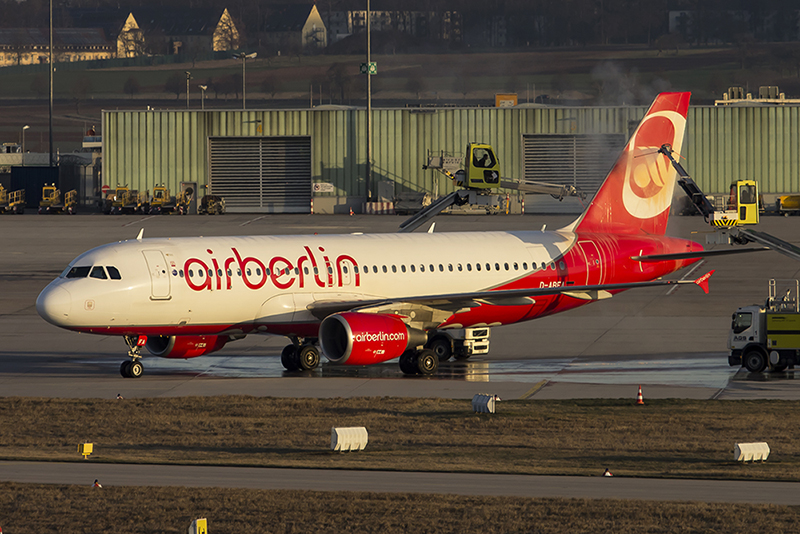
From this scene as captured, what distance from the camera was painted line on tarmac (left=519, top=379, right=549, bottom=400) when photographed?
32.9 metres

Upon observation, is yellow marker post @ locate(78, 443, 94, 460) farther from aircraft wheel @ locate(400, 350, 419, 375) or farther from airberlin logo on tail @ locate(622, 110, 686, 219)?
airberlin logo on tail @ locate(622, 110, 686, 219)

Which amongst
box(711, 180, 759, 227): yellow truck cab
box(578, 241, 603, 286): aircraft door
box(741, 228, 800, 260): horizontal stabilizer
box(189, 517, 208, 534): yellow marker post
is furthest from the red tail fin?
box(189, 517, 208, 534): yellow marker post

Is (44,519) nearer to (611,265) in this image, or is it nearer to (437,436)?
(437,436)

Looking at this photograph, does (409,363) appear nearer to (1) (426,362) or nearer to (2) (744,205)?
(1) (426,362)

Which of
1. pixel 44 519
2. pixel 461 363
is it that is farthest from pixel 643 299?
pixel 44 519

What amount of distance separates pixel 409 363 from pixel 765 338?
11.3 metres

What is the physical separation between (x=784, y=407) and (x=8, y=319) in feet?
115

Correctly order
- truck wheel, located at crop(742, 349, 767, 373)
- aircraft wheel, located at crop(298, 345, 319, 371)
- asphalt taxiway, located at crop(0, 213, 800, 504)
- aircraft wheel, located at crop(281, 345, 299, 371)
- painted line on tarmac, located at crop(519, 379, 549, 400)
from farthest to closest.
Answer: aircraft wheel, located at crop(281, 345, 299, 371), aircraft wheel, located at crop(298, 345, 319, 371), truck wheel, located at crop(742, 349, 767, 373), painted line on tarmac, located at crop(519, 379, 549, 400), asphalt taxiway, located at crop(0, 213, 800, 504)

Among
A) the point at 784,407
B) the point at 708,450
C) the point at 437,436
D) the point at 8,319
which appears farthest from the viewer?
the point at 8,319

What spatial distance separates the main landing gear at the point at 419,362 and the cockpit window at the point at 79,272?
1034 centimetres

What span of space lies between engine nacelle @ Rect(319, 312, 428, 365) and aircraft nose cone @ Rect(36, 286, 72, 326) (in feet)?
25.4

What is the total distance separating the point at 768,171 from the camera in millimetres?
101625

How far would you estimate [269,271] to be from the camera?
125 feet

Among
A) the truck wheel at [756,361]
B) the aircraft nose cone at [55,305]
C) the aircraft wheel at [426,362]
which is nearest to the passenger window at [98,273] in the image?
the aircraft nose cone at [55,305]
